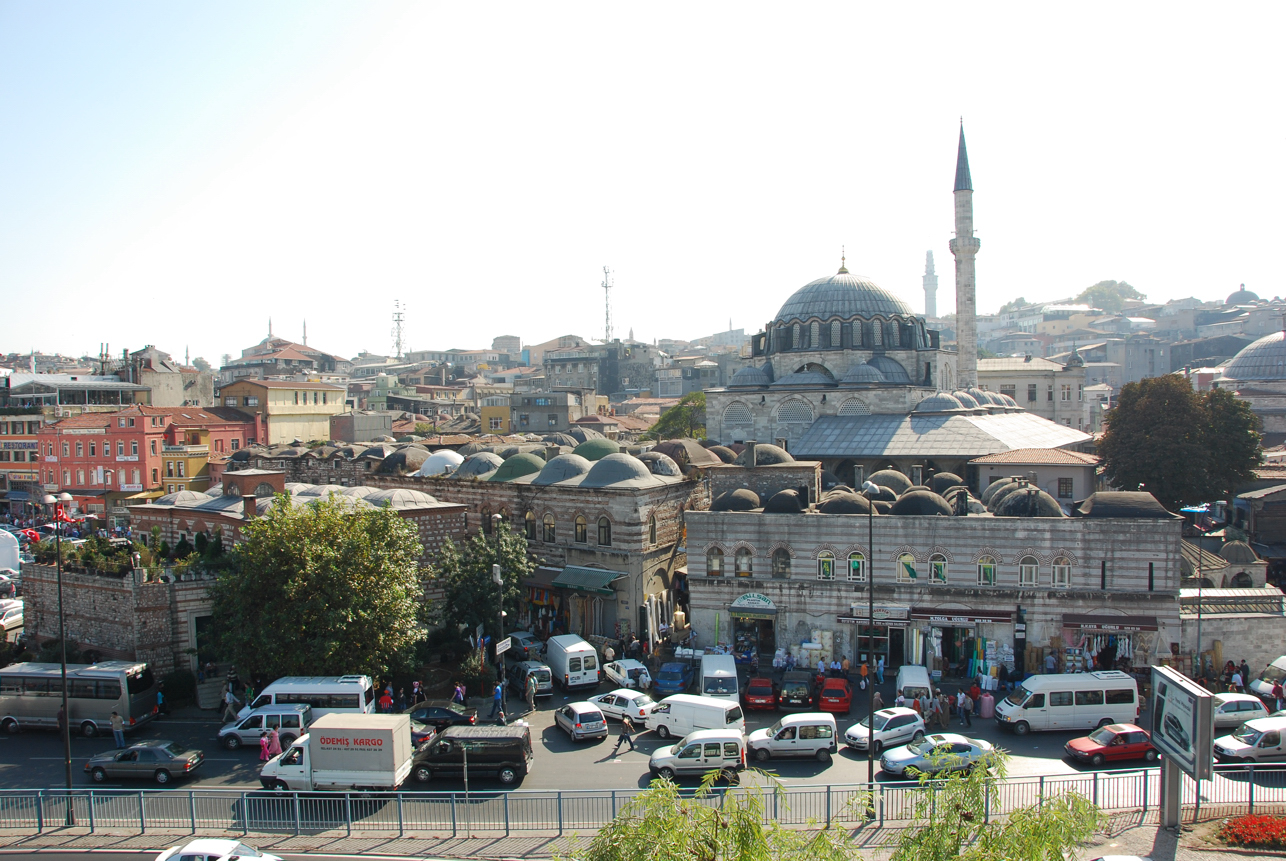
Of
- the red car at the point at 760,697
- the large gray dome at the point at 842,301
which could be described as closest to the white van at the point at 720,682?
the red car at the point at 760,697

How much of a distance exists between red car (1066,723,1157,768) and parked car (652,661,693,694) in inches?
329

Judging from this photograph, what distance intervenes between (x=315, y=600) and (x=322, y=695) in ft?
6.65

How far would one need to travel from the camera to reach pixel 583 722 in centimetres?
1816

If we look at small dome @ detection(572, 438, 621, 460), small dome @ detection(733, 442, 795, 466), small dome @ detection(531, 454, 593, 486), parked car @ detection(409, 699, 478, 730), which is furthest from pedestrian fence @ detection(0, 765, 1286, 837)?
small dome @ detection(572, 438, 621, 460)

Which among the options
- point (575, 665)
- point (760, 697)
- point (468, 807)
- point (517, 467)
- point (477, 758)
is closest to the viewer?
point (468, 807)

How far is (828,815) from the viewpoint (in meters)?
13.2

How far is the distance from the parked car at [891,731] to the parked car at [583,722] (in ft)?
16.7

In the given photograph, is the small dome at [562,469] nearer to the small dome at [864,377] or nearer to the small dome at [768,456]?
the small dome at [768,456]

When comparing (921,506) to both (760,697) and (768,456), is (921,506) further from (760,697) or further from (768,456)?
(768,456)

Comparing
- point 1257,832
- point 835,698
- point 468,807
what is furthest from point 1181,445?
point 468,807

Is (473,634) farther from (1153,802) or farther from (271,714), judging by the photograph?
(1153,802)

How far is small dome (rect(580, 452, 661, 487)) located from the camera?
26875mm

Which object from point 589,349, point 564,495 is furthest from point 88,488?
point 589,349

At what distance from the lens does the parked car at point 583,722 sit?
18141mm
